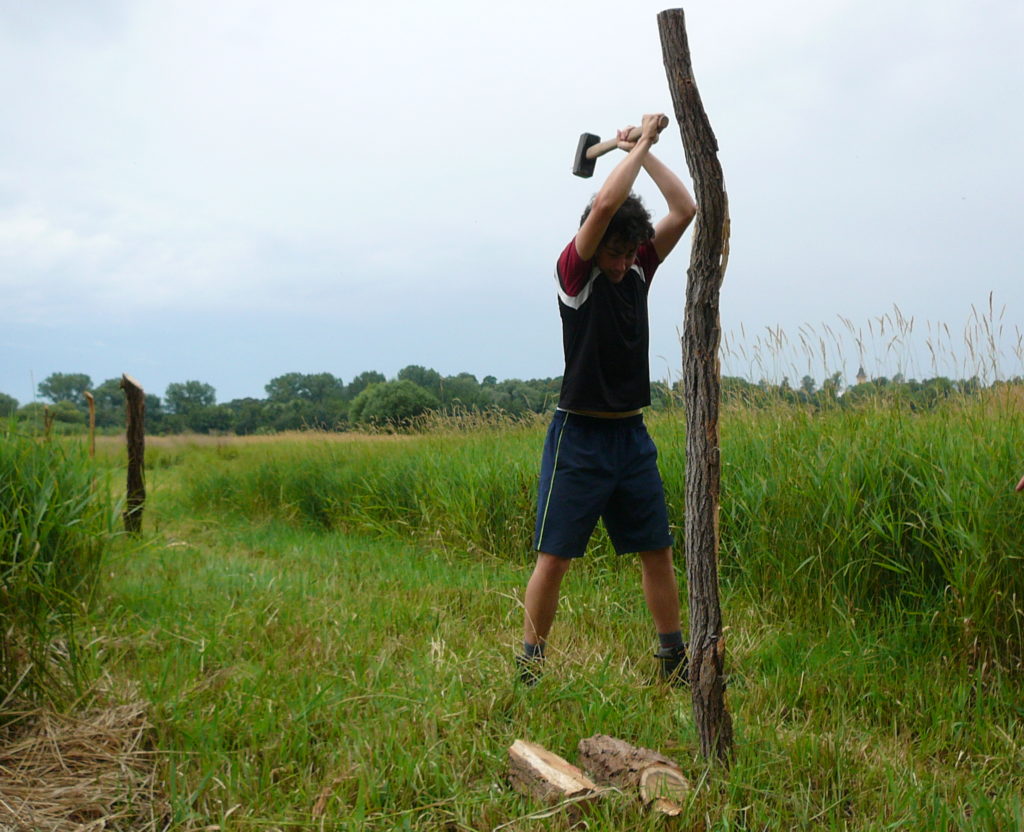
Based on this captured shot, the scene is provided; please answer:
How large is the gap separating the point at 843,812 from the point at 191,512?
8588 millimetres

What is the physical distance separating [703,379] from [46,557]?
3.18m

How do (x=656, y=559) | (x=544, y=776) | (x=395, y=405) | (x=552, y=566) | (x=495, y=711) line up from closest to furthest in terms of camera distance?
1. (x=544, y=776)
2. (x=495, y=711)
3. (x=552, y=566)
4. (x=656, y=559)
5. (x=395, y=405)

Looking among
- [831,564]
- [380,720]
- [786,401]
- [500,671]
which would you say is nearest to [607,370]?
[500,671]

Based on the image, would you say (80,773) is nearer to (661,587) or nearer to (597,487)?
(597,487)

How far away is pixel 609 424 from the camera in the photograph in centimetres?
309

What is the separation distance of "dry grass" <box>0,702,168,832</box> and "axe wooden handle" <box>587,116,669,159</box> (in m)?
2.62

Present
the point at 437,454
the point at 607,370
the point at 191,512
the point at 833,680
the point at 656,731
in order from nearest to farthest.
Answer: the point at 656,731
the point at 607,370
the point at 833,680
the point at 437,454
the point at 191,512

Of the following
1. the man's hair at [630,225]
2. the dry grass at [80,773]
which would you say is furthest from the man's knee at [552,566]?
the dry grass at [80,773]

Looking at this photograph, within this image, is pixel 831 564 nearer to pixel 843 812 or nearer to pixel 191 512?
pixel 843 812

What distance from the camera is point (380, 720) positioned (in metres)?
2.78

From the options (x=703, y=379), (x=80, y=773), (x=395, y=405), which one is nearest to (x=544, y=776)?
(x=703, y=379)

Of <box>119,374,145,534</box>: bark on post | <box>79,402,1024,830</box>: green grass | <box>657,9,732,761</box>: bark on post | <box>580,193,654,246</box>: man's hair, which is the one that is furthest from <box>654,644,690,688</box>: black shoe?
<box>119,374,145,534</box>: bark on post

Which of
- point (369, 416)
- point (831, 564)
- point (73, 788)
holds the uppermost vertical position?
point (369, 416)

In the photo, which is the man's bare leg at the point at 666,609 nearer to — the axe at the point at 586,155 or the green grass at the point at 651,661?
the green grass at the point at 651,661
